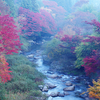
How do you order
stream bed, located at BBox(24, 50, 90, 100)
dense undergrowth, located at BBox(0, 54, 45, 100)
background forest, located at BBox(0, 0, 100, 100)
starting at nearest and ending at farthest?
dense undergrowth, located at BBox(0, 54, 45, 100)
background forest, located at BBox(0, 0, 100, 100)
stream bed, located at BBox(24, 50, 90, 100)

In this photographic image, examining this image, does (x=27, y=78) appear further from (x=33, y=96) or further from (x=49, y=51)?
(x=49, y=51)

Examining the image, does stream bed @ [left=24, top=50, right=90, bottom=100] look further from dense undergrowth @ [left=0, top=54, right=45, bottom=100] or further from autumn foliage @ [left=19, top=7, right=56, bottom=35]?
autumn foliage @ [left=19, top=7, right=56, bottom=35]

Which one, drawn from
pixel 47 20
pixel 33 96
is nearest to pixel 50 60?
pixel 33 96

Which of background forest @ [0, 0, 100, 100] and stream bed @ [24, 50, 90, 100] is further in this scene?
stream bed @ [24, 50, 90, 100]

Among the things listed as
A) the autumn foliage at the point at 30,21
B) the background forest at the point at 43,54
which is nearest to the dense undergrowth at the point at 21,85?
the background forest at the point at 43,54

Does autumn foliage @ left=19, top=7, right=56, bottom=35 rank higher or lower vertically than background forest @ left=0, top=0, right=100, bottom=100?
higher

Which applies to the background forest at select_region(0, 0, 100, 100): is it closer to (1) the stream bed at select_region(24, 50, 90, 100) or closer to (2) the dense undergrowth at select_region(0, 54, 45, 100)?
(2) the dense undergrowth at select_region(0, 54, 45, 100)

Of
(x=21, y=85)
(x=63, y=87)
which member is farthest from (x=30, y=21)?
(x=21, y=85)

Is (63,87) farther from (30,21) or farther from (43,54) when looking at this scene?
(30,21)

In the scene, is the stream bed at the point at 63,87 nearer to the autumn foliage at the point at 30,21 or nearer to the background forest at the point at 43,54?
the background forest at the point at 43,54

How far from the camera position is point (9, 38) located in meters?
9.98

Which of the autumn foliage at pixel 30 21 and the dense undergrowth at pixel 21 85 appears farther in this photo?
the autumn foliage at pixel 30 21

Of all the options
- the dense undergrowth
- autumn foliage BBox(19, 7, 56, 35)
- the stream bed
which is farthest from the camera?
autumn foliage BBox(19, 7, 56, 35)

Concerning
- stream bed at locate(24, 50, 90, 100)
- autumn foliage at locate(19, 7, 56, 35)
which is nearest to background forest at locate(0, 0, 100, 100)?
autumn foliage at locate(19, 7, 56, 35)
